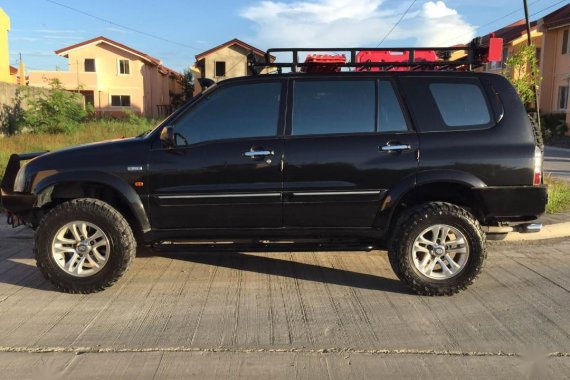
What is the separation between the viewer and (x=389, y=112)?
4.61 metres

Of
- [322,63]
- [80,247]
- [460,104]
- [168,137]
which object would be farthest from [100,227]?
[460,104]

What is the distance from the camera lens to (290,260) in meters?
5.73

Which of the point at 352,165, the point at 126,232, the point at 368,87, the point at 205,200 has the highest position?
the point at 368,87

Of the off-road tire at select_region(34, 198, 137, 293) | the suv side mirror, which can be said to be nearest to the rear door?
the suv side mirror

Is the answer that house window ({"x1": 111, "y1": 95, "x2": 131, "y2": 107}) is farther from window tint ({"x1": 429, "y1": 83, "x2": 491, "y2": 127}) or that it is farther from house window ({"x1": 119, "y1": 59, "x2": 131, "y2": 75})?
window tint ({"x1": 429, "y1": 83, "x2": 491, "y2": 127})

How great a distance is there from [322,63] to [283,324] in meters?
2.55

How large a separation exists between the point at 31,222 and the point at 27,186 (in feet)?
1.24

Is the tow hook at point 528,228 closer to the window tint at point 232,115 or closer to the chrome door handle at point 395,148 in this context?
the chrome door handle at point 395,148

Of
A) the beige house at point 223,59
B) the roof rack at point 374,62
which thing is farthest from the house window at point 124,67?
the roof rack at point 374,62

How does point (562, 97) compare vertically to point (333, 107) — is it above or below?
above

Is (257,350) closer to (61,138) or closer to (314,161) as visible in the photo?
(314,161)

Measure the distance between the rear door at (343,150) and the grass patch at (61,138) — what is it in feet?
25.2

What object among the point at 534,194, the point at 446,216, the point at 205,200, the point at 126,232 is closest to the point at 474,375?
the point at 446,216

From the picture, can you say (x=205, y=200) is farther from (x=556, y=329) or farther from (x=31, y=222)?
(x=556, y=329)
